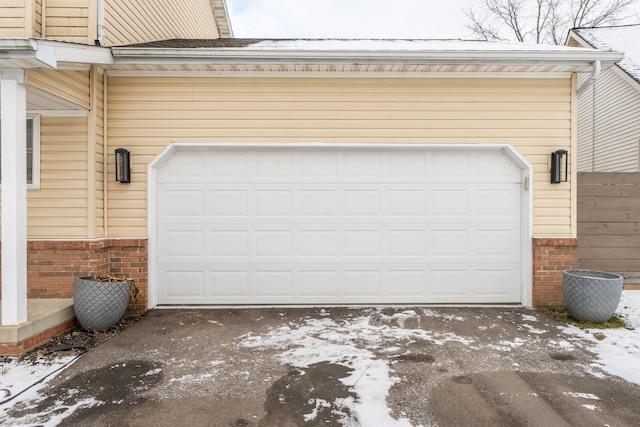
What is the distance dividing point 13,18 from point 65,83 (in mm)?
933

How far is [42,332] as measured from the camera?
13.4 feet

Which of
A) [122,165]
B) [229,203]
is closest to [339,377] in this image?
[229,203]

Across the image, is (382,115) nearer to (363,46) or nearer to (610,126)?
(363,46)

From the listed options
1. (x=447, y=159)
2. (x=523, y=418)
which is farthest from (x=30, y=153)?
(x=523, y=418)

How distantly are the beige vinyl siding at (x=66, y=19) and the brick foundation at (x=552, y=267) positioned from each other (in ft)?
21.9

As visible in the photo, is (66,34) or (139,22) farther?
(139,22)

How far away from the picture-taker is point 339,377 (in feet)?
10.9

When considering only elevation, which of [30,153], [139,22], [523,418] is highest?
[139,22]

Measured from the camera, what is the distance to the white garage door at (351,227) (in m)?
5.51

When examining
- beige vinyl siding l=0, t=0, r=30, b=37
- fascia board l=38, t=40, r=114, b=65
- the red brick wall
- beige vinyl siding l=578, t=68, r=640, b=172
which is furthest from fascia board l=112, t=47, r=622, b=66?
beige vinyl siding l=578, t=68, r=640, b=172

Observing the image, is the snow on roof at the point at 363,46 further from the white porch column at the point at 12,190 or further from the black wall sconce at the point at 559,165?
the white porch column at the point at 12,190

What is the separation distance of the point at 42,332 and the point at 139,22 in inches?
197

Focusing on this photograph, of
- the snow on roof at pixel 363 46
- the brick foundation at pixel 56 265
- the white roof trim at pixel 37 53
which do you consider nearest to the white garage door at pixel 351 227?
the brick foundation at pixel 56 265

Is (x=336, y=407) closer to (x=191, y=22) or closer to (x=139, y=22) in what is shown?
(x=139, y=22)
